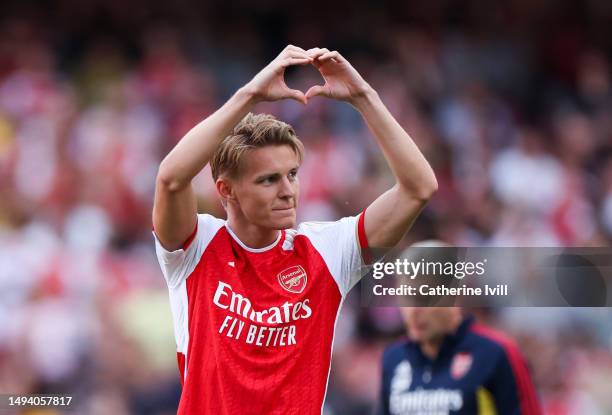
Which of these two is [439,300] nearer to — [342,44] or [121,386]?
[121,386]

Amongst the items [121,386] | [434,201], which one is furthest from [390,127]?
[434,201]

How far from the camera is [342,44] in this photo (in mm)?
10555

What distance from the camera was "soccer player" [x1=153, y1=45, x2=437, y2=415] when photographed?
3.27 meters

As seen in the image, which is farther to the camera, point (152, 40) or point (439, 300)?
point (152, 40)

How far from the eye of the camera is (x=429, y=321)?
529 cm

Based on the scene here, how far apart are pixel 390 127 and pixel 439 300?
53.7 inches

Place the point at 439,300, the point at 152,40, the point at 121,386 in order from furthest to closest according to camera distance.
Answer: the point at 152,40 → the point at 121,386 → the point at 439,300

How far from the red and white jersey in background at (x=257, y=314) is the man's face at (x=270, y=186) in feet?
0.47

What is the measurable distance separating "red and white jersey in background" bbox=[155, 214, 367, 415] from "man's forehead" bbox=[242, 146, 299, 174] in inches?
10.1

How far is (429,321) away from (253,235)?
78.7 inches

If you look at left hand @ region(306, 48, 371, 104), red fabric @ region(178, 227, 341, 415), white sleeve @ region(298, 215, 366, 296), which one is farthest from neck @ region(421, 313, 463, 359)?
left hand @ region(306, 48, 371, 104)

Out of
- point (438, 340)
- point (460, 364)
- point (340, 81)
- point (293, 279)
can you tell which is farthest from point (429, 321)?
point (340, 81)

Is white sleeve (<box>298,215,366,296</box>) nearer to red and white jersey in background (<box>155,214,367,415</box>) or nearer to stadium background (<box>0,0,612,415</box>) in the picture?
red and white jersey in background (<box>155,214,367,415</box>)

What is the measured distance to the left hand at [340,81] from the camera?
330 cm
